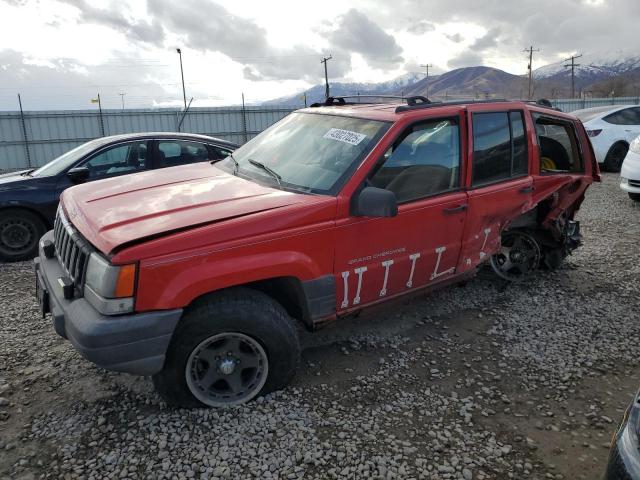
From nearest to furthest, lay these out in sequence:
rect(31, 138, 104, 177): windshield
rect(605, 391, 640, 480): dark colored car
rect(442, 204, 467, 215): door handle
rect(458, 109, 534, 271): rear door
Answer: rect(605, 391, 640, 480): dark colored car → rect(442, 204, 467, 215): door handle → rect(458, 109, 534, 271): rear door → rect(31, 138, 104, 177): windshield

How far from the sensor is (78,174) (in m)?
5.84

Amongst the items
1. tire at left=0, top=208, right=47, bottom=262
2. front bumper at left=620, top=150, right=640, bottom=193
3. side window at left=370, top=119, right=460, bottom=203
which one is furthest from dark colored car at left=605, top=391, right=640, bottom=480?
front bumper at left=620, top=150, right=640, bottom=193

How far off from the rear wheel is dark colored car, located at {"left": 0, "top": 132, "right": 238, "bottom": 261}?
3366 millimetres

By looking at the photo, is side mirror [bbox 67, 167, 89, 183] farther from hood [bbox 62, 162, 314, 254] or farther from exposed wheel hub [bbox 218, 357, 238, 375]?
exposed wheel hub [bbox 218, 357, 238, 375]

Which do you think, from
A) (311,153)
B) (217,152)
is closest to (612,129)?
(217,152)

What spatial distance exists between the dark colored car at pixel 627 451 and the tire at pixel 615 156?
1115 cm

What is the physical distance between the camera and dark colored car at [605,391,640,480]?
1816mm

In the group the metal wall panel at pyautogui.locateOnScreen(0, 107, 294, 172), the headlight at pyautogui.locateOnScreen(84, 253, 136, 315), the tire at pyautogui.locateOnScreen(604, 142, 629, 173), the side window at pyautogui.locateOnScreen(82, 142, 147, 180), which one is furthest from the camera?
the metal wall panel at pyautogui.locateOnScreen(0, 107, 294, 172)

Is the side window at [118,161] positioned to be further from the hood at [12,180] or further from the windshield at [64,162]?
the hood at [12,180]

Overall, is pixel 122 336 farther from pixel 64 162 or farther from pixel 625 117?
pixel 625 117

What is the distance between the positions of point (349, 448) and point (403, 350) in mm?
1166

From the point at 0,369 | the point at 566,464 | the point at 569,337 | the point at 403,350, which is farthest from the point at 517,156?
the point at 0,369

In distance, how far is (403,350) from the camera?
3.71 metres

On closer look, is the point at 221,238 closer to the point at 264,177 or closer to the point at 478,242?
the point at 264,177
